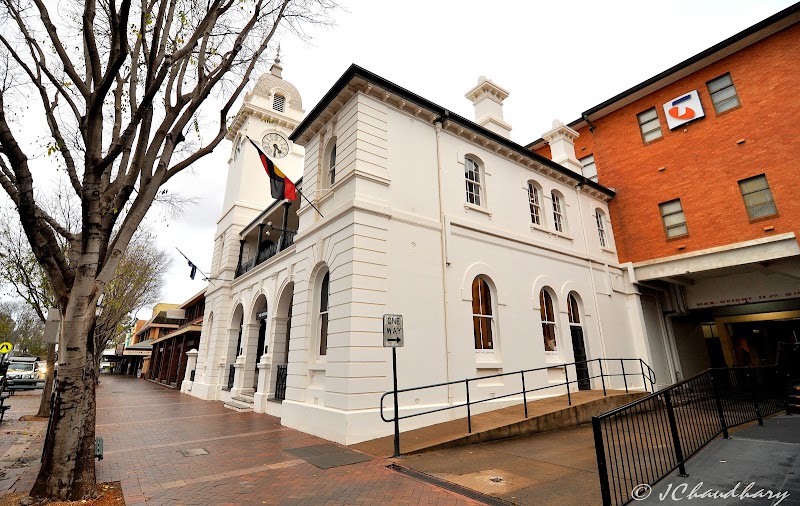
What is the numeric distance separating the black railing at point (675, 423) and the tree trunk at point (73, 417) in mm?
6748

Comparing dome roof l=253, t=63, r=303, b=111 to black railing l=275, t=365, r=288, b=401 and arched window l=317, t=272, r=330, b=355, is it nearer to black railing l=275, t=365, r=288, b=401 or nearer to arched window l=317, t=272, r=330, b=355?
arched window l=317, t=272, r=330, b=355

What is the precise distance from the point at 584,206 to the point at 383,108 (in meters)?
10.9

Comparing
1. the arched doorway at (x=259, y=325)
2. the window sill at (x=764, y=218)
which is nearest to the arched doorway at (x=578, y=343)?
the window sill at (x=764, y=218)

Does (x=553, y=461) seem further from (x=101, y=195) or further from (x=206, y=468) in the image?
(x=101, y=195)

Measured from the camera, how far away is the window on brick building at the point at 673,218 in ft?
52.6

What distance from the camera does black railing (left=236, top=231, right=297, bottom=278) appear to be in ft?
50.3

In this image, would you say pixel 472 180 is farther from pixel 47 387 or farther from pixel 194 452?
pixel 47 387

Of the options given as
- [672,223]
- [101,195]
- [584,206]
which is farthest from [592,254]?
[101,195]

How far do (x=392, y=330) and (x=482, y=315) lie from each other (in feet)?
16.0

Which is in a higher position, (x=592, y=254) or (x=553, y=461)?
(x=592, y=254)

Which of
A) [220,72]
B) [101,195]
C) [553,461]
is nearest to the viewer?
[101,195]

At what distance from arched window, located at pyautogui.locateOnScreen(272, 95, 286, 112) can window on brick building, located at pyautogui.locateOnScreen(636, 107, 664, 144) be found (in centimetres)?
2014

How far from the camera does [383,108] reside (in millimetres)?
11062

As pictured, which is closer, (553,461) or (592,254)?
(553,461)
